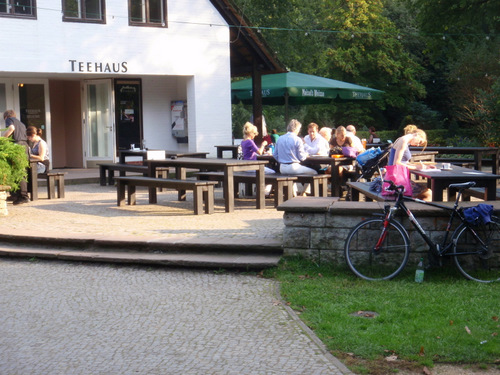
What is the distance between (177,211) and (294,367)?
7.49 metres

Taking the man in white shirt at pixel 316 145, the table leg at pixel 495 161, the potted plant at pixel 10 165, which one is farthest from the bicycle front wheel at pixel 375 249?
the table leg at pixel 495 161

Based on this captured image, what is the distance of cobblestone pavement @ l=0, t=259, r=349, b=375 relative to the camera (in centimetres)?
523

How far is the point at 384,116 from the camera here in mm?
43969

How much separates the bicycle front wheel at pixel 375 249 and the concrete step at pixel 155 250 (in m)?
0.89

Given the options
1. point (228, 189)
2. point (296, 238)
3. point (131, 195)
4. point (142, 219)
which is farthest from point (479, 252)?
point (131, 195)

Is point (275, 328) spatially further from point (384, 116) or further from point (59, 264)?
point (384, 116)

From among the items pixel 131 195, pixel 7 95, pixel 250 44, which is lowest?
pixel 131 195

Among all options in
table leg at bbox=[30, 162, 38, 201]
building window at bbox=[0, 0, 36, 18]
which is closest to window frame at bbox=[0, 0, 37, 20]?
building window at bbox=[0, 0, 36, 18]

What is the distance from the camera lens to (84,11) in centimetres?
1998

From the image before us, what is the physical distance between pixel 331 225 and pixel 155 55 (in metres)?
14.4

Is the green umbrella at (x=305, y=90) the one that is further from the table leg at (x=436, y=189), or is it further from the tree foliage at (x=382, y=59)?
the table leg at (x=436, y=189)

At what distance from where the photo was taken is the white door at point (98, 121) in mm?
21797

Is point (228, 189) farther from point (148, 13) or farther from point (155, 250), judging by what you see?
point (148, 13)

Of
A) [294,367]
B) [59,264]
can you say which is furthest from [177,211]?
[294,367]
